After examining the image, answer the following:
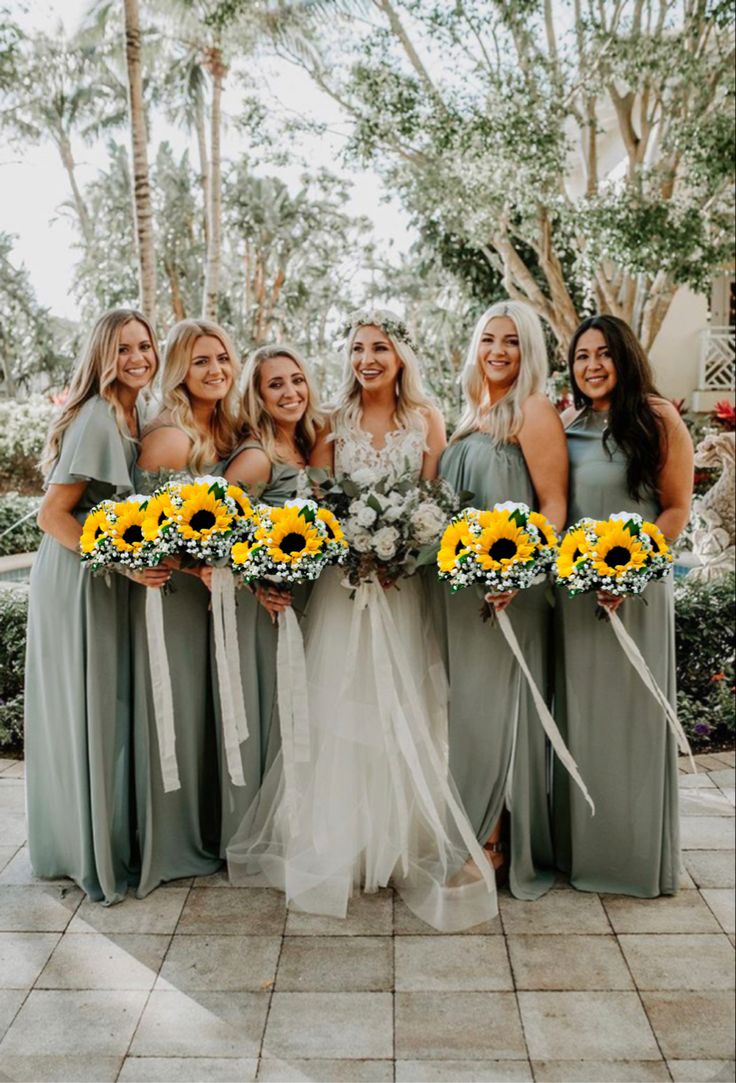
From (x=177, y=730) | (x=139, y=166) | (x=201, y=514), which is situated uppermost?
(x=139, y=166)

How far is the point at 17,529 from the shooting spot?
10.7 m

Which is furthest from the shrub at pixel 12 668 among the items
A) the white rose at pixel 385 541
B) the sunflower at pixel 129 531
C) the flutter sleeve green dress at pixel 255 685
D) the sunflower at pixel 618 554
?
the sunflower at pixel 618 554

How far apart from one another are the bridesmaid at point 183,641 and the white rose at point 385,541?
2.18 ft

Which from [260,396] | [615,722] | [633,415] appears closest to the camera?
[633,415]

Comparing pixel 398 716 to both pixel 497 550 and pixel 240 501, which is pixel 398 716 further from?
pixel 240 501

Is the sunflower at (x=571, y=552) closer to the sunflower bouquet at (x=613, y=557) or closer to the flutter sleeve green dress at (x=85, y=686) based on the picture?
the sunflower bouquet at (x=613, y=557)

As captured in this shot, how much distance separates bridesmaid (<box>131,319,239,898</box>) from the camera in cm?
347

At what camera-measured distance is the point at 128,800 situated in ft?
11.6

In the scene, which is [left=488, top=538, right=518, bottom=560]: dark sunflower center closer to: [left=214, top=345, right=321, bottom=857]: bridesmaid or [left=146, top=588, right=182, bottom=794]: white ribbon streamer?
[left=214, top=345, right=321, bottom=857]: bridesmaid

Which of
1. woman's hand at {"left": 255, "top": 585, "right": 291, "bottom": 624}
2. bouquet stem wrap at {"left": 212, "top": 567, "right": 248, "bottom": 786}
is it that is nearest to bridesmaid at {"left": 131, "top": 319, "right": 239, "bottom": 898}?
bouquet stem wrap at {"left": 212, "top": 567, "right": 248, "bottom": 786}

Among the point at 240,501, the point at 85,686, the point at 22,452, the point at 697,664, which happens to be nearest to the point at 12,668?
the point at 85,686

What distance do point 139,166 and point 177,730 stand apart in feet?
24.5

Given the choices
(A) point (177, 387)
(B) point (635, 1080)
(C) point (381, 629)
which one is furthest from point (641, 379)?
(B) point (635, 1080)

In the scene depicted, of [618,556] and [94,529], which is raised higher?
[94,529]
